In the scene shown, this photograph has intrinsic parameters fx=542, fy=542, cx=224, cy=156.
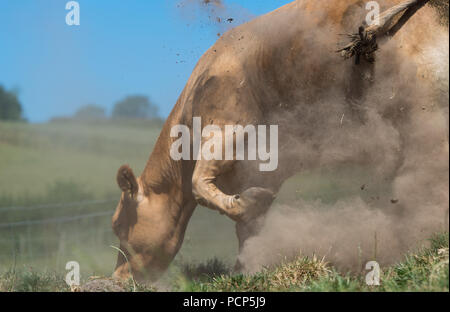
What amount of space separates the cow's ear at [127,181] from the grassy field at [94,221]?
3.04 ft

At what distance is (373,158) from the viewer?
5.46 metres

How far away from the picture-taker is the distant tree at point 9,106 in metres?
35.0

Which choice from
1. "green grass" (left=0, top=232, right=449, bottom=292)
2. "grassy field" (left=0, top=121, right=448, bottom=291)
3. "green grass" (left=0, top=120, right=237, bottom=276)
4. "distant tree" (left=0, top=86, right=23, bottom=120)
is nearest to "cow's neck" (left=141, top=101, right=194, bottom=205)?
"grassy field" (left=0, top=121, right=448, bottom=291)

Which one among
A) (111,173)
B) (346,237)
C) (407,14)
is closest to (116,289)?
(346,237)

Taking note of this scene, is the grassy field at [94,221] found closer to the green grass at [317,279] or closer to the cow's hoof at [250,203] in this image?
the green grass at [317,279]

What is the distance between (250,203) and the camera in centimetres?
551

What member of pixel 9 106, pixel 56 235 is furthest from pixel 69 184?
pixel 9 106

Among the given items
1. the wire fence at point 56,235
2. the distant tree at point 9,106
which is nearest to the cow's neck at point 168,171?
the wire fence at point 56,235

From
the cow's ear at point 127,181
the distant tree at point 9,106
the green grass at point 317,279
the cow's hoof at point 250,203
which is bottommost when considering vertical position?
the green grass at point 317,279

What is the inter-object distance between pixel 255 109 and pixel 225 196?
1077 millimetres

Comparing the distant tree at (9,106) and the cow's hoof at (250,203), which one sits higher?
the distant tree at (9,106)

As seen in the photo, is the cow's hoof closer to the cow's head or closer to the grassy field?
the grassy field
